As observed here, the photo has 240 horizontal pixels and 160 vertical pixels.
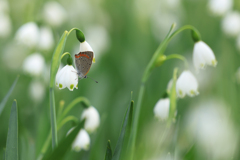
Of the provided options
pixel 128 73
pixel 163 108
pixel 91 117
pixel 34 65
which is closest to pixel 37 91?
pixel 34 65

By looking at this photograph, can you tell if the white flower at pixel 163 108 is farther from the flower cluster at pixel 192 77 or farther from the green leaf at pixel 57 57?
the green leaf at pixel 57 57

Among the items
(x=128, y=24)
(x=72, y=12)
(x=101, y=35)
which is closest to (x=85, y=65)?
(x=101, y=35)

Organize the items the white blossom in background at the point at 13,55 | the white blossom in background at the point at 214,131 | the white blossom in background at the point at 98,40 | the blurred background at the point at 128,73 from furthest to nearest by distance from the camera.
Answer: the white blossom in background at the point at 13,55
the white blossom in background at the point at 98,40
the blurred background at the point at 128,73
the white blossom in background at the point at 214,131

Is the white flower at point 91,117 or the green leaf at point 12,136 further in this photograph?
the white flower at point 91,117

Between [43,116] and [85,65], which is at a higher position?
[85,65]

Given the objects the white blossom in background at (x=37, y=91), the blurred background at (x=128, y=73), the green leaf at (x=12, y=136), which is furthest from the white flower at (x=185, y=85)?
the white blossom in background at (x=37, y=91)

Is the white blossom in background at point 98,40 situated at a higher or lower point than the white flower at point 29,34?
higher

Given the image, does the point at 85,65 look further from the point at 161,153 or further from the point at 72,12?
the point at 72,12

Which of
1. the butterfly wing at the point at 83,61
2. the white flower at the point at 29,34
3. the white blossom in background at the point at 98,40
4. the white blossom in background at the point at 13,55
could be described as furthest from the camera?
the white blossom in background at the point at 13,55

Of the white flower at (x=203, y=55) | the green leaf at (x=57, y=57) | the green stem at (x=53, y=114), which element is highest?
the white flower at (x=203, y=55)
